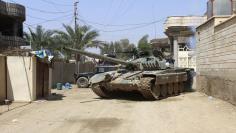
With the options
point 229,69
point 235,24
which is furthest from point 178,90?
point 235,24

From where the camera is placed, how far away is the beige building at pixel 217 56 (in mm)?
15625

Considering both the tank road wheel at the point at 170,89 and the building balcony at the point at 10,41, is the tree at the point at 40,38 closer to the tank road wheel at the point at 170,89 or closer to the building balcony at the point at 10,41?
the building balcony at the point at 10,41

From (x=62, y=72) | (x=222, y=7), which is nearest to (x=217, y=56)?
(x=222, y=7)

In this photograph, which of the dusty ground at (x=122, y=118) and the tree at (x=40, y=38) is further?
the tree at (x=40, y=38)

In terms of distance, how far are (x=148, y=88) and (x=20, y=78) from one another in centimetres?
489

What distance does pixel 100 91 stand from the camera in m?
19.1

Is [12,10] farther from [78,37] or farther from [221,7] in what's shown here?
[221,7]

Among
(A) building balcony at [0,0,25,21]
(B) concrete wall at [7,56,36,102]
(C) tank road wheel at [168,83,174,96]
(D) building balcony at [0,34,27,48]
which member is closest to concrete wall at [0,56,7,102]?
(B) concrete wall at [7,56,36,102]

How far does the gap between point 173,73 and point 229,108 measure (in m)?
5.91

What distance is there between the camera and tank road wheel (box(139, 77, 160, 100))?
1739 centimetres

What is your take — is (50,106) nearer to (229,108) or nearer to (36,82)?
(36,82)

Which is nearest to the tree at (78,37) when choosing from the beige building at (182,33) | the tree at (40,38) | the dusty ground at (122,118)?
the tree at (40,38)

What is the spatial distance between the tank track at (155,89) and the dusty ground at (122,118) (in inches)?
44.6

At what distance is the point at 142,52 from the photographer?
21531 mm
